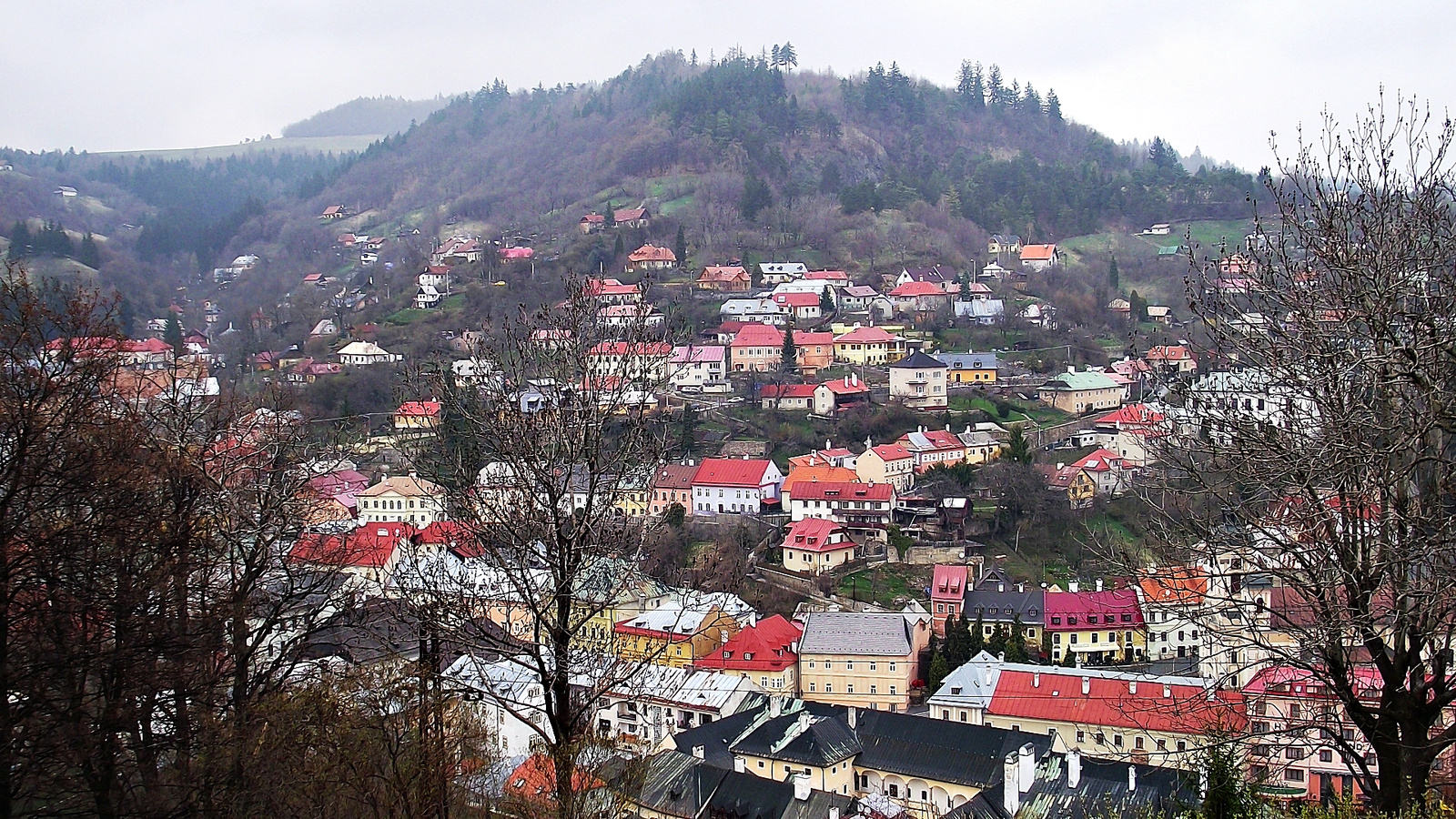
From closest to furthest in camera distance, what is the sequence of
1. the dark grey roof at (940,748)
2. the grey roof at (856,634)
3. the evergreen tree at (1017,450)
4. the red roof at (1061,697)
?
the dark grey roof at (940,748) < the red roof at (1061,697) < the grey roof at (856,634) < the evergreen tree at (1017,450)

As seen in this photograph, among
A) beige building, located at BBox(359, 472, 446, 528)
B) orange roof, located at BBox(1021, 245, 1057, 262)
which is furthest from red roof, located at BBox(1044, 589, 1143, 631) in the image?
orange roof, located at BBox(1021, 245, 1057, 262)

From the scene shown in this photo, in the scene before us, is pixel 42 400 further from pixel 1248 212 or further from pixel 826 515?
pixel 1248 212

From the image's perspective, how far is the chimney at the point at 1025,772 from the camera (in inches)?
652

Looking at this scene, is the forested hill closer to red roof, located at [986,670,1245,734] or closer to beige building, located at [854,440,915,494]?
beige building, located at [854,440,915,494]

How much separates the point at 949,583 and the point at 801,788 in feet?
40.9

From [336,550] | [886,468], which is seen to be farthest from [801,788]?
[886,468]

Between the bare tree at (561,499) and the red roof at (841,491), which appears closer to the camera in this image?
the bare tree at (561,499)

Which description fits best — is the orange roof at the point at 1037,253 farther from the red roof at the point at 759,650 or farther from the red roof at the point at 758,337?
the red roof at the point at 759,650

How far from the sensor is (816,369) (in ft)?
155

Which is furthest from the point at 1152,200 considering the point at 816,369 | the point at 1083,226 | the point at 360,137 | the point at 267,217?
the point at 360,137

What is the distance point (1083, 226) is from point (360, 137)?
141 meters

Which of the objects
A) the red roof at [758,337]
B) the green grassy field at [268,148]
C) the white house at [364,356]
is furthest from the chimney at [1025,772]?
the green grassy field at [268,148]

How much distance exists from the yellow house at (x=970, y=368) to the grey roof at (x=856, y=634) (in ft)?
65.5

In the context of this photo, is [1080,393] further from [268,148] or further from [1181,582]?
[268,148]
